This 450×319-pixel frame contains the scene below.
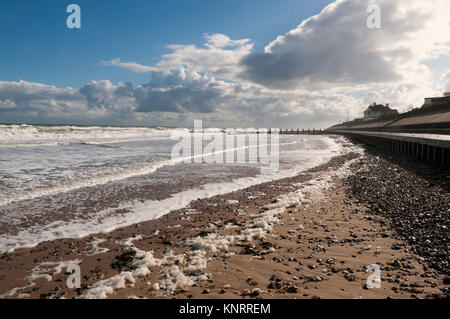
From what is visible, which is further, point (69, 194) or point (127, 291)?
point (69, 194)

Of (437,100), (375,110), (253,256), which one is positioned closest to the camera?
(253,256)

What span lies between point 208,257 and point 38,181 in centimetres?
1059

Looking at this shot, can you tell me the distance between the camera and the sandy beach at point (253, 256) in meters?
4.05

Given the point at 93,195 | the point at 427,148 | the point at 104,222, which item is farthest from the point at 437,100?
the point at 104,222

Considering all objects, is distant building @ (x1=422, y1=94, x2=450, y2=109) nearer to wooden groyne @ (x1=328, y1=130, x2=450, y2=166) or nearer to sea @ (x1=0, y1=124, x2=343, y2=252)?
wooden groyne @ (x1=328, y1=130, x2=450, y2=166)

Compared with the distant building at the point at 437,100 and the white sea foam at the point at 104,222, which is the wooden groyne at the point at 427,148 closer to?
the white sea foam at the point at 104,222

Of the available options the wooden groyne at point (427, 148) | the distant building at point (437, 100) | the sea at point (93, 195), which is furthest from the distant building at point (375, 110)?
the sea at point (93, 195)

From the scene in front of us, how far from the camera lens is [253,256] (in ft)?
17.1

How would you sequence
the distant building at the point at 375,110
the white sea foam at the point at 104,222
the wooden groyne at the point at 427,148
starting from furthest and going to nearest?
the distant building at the point at 375,110 → the wooden groyne at the point at 427,148 → the white sea foam at the point at 104,222

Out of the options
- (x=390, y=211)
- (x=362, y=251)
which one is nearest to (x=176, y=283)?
(x=362, y=251)

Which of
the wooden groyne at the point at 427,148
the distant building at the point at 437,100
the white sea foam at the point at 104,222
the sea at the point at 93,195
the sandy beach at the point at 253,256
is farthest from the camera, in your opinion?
the distant building at the point at 437,100

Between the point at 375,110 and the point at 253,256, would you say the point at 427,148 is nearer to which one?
the point at 253,256

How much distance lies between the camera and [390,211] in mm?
7715
